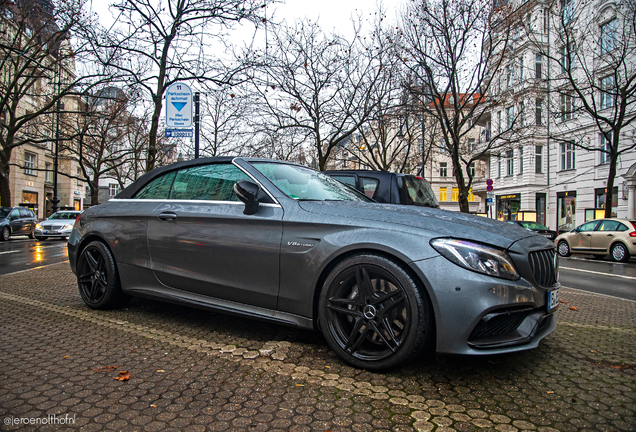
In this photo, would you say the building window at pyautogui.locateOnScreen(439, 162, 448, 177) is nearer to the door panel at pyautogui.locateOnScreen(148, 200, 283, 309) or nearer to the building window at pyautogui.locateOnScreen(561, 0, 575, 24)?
the building window at pyautogui.locateOnScreen(561, 0, 575, 24)

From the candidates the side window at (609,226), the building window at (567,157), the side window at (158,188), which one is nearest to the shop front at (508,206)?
the building window at (567,157)

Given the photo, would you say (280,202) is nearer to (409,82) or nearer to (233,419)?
(233,419)

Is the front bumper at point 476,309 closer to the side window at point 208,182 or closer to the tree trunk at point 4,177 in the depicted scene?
the side window at point 208,182

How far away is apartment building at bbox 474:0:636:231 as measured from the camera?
70.2 ft

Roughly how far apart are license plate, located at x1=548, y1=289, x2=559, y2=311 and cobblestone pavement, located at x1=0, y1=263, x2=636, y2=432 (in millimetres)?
438

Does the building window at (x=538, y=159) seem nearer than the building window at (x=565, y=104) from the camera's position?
No

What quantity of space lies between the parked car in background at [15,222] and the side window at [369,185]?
702 inches

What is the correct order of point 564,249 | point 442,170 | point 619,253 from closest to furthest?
point 619,253 → point 564,249 → point 442,170

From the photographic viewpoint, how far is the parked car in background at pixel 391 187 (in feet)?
23.8

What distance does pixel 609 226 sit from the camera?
14242 mm

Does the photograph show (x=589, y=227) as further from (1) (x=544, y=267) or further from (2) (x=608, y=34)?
(1) (x=544, y=267)

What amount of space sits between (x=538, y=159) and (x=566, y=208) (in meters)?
5.47

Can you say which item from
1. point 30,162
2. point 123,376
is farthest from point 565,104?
point 30,162

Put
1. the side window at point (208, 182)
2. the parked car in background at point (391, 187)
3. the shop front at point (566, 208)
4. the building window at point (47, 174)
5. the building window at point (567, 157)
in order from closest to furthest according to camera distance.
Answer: the side window at point (208, 182) → the parked car in background at point (391, 187) → the shop front at point (566, 208) → the building window at point (567, 157) → the building window at point (47, 174)
